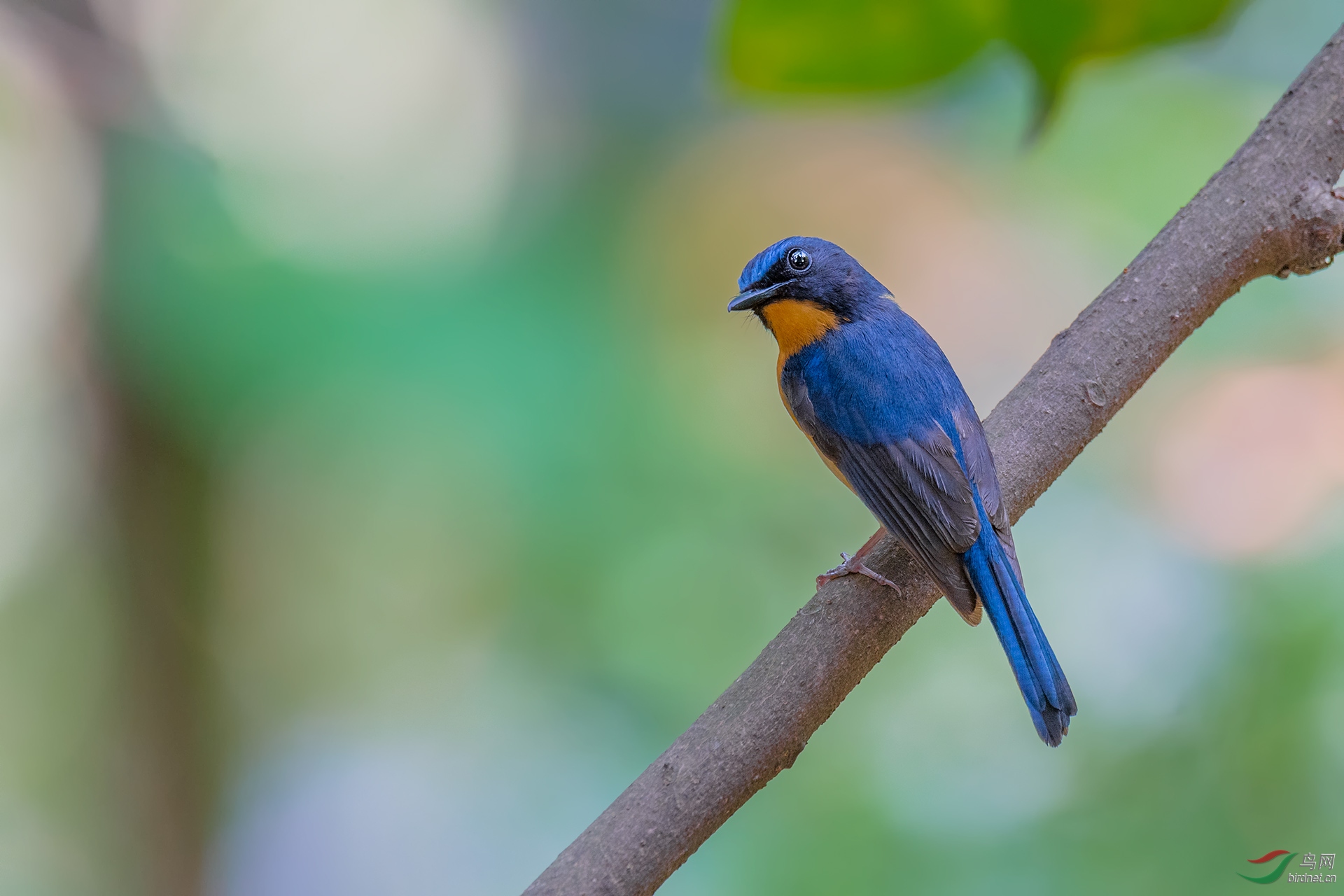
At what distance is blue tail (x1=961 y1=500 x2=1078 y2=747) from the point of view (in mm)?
2273

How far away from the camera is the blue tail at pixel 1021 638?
7.46 feet

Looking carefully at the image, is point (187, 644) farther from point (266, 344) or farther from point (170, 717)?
point (266, 344)

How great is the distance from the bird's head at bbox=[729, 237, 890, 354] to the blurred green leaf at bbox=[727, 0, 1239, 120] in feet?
4.19

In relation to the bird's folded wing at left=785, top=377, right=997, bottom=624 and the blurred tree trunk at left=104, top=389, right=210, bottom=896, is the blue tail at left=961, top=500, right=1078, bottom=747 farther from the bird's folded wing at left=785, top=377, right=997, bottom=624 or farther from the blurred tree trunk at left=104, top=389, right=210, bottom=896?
the blurred tree trunk at left=104, top=389, right=210, bottom=896

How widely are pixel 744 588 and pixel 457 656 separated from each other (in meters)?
1.44

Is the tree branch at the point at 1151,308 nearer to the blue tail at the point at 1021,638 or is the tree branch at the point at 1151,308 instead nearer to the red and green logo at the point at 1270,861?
the blue tail at the point at 1021,638

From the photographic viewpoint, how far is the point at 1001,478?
8.23 feet

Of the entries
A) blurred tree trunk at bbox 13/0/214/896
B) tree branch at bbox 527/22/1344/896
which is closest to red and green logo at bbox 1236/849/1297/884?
tree branch at bbox 527/22/1344/896

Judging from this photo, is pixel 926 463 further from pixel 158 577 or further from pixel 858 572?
pixel 158 577

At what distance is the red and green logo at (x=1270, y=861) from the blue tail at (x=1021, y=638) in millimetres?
1954

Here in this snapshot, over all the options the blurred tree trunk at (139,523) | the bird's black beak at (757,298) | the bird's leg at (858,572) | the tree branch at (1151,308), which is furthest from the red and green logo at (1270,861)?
the blurred tree trunk at (139,523)

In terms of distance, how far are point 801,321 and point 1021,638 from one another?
105 centimetres

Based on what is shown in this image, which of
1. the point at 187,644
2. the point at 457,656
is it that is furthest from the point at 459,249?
the point at 187,644

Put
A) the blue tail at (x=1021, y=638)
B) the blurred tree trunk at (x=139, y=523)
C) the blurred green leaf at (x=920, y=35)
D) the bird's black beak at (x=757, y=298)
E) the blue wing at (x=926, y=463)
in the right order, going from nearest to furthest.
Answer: the blurred green leaf at (x=920, y=35), the blue tail at (x=1021, y=638), the blue wing at (x=926, y=463), the bird's black beak at (x=757, y=298), the blurred tree trunk at (x=139, y=523)
